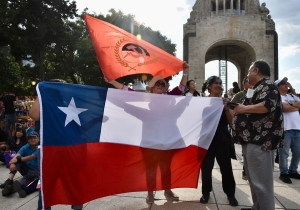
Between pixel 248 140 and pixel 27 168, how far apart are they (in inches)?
155

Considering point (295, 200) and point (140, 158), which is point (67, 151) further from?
point (295, 200)

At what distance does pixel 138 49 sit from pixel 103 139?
1.71 metres

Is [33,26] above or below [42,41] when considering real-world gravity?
above

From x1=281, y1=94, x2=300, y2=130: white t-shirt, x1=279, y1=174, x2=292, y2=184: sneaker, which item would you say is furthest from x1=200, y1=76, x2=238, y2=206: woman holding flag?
x1=281, y1=94, x2=300, y2=130: white t-shirt

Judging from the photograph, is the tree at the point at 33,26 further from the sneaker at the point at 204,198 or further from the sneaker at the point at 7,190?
the sneaker at the point at 204,198

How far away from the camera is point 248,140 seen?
115 inches

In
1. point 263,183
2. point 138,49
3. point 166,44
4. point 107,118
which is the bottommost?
point 263,183

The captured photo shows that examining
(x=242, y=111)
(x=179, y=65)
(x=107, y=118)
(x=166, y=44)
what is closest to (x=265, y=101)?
(x=242, y=111)

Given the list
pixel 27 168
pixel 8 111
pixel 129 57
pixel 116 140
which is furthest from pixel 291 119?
pixel 8 111

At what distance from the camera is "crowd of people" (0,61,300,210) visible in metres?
2.85

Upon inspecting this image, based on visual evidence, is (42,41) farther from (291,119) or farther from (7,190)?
(291,119)

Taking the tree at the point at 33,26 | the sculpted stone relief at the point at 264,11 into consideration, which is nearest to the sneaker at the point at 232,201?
the tree at the point at 33,26

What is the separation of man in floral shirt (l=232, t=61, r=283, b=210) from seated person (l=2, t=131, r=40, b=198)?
3633mm

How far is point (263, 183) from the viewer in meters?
2.89
